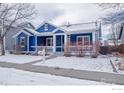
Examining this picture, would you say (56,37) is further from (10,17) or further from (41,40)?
(10,17)

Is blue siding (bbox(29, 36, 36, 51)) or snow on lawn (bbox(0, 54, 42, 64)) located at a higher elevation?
blue siding (bbox(29, 36, 36, 51))

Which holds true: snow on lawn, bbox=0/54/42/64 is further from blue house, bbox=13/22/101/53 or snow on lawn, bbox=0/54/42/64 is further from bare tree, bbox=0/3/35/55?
blue house, bbox=13/22/101/53

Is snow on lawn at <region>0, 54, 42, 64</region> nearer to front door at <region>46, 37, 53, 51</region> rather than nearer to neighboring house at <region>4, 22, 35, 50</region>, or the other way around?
front door at <region>46, 37, 53, 51</region>

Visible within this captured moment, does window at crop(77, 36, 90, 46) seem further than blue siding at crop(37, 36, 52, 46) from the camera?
No

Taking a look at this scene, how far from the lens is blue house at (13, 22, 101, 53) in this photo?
37.9ft

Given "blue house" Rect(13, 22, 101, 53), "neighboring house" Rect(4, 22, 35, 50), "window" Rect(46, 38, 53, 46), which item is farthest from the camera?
"neighboring house" Rect(4, 22, 35, 50)

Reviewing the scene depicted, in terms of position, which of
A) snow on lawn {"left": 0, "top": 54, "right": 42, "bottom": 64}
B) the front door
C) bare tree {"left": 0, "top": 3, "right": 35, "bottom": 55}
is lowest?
snow on lawn {"left": 0, "top": 54, "right": 42, "bottom": 64}

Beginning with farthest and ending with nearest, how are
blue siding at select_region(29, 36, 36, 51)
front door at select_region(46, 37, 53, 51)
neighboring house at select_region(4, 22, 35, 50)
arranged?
1. neighboring house at select_region(4, 22, 35, 50)
2. blue siding at select_region(29, 36, 36, 51)
3. front door at select_region(46, 37, 53, 51)

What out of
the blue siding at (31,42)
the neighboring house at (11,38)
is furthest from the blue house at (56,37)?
the neighboring house at (11,38)

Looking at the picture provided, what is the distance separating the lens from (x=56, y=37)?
43.3 feet

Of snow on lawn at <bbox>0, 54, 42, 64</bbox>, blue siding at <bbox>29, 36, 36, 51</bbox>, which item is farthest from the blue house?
snow on lawn at <bbox>0, 54, 42, 64</bbox>

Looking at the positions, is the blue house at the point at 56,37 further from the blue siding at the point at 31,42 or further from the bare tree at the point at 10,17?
the bare tree at the point at 10,17

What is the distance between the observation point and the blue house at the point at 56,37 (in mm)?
11557

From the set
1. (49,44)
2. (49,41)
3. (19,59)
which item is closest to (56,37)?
(49,41)
